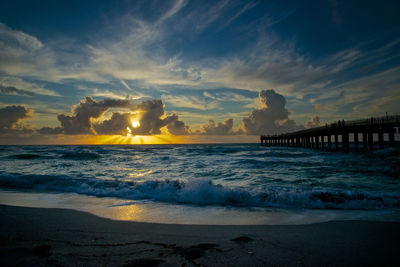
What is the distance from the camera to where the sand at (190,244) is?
2391 millimetres

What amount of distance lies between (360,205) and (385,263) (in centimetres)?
387

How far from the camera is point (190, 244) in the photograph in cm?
289

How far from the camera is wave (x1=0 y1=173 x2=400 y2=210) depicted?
5691 mm

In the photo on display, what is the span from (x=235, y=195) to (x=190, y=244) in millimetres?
3556

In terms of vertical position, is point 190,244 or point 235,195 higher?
point 190,244

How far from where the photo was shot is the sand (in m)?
2.39

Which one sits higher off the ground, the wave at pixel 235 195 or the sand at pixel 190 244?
the sand at pixel 190 244

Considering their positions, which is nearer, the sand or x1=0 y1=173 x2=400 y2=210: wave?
the sand

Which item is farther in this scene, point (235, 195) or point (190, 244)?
point (235, 195)

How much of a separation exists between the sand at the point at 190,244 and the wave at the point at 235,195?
70.6 inches

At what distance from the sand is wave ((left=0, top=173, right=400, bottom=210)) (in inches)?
70.6

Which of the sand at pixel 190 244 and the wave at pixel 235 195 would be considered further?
the wave at pixel 235 195

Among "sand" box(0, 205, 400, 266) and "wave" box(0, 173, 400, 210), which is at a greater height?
"sand" box(0, 205, 400, 266)

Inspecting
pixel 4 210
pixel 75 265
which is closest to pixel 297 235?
pixel 75 265
